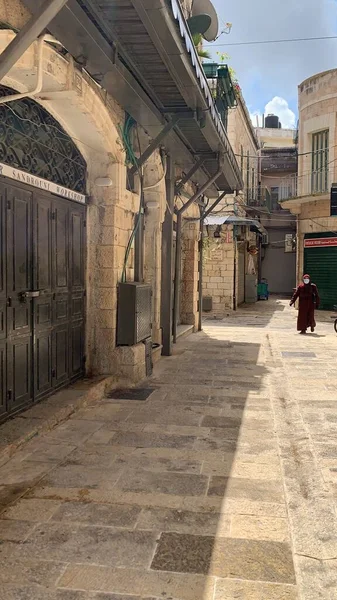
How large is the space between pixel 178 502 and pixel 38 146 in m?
3.65

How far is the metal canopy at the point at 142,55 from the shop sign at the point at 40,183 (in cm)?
112

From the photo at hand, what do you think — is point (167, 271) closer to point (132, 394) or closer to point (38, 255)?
point (132, 394)

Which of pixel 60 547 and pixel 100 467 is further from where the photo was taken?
pixel 100 467

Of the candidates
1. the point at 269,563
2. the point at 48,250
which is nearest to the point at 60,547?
the point at 269,563

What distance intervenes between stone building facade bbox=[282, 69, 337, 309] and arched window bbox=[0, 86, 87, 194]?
14.6 metres

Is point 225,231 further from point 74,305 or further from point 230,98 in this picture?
point 74,305

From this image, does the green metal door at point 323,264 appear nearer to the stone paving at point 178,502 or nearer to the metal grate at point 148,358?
the metal grate at point 148,358

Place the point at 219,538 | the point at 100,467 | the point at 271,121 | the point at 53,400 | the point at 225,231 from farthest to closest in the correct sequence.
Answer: the point at 271,121, the point at 225,231, the point at 53,400, the point at 100,467, the point at 219,538

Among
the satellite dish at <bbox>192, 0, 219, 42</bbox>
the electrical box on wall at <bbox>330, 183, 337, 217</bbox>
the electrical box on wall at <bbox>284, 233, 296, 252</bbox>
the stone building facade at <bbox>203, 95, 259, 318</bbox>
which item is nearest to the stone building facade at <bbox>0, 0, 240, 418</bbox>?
the satellite dish at <bbox>192, 0, 219, 42</bbox>

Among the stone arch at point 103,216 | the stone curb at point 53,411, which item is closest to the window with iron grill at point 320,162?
the stone arch at point 103,216

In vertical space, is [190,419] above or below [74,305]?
below

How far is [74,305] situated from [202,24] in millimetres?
4954

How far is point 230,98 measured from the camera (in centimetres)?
1208

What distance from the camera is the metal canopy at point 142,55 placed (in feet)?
13.1
